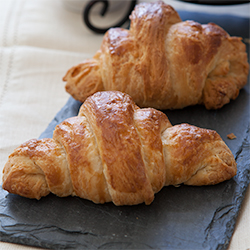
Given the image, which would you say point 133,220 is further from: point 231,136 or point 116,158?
point 231,136

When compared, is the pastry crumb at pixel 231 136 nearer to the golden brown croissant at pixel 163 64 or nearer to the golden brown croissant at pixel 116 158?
the golden brown croissant at pixel 163 64

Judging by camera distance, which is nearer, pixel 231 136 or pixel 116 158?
pixel 116 158

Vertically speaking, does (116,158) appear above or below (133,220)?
above

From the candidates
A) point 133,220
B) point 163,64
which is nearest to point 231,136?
point 163,64

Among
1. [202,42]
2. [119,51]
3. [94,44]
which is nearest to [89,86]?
[119,51]

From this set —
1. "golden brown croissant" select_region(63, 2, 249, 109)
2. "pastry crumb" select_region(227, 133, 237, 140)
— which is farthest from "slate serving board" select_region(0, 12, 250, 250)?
"golden brown croissant" select_region(63, 2, 249, 109)
